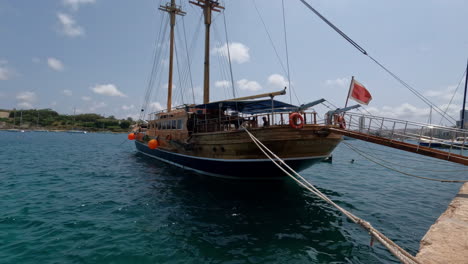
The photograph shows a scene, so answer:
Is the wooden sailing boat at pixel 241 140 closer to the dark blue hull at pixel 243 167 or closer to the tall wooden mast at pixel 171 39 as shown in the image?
the dark blue hull at pixel 243 167

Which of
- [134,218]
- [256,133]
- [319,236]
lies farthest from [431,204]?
[134,218]

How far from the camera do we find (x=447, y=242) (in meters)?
5.20

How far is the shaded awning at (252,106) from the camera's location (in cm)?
1252

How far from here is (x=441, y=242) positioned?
5.20 metres

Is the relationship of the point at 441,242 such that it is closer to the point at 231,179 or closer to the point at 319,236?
the point at 319,236

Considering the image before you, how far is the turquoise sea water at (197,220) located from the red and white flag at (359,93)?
4670 millimetres

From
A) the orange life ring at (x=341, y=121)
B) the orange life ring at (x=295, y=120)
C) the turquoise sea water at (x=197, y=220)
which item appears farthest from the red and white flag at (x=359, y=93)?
the turquoise sea water at (x=197, y=220)

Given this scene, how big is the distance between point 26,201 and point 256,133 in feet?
31.9

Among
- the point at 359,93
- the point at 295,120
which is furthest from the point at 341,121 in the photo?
the point at 295,120

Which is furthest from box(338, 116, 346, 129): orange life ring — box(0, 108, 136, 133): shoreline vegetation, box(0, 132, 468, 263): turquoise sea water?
box(0, 108, 136, 133): shoreline vegetation

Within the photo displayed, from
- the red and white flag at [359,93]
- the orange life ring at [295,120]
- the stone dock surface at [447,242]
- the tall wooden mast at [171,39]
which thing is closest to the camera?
the stone dock surface at [447,242]

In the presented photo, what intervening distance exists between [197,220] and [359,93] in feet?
27.8

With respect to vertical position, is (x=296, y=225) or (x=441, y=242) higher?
(x=441, y=242)

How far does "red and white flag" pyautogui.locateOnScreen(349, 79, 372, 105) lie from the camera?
31.8 ft
